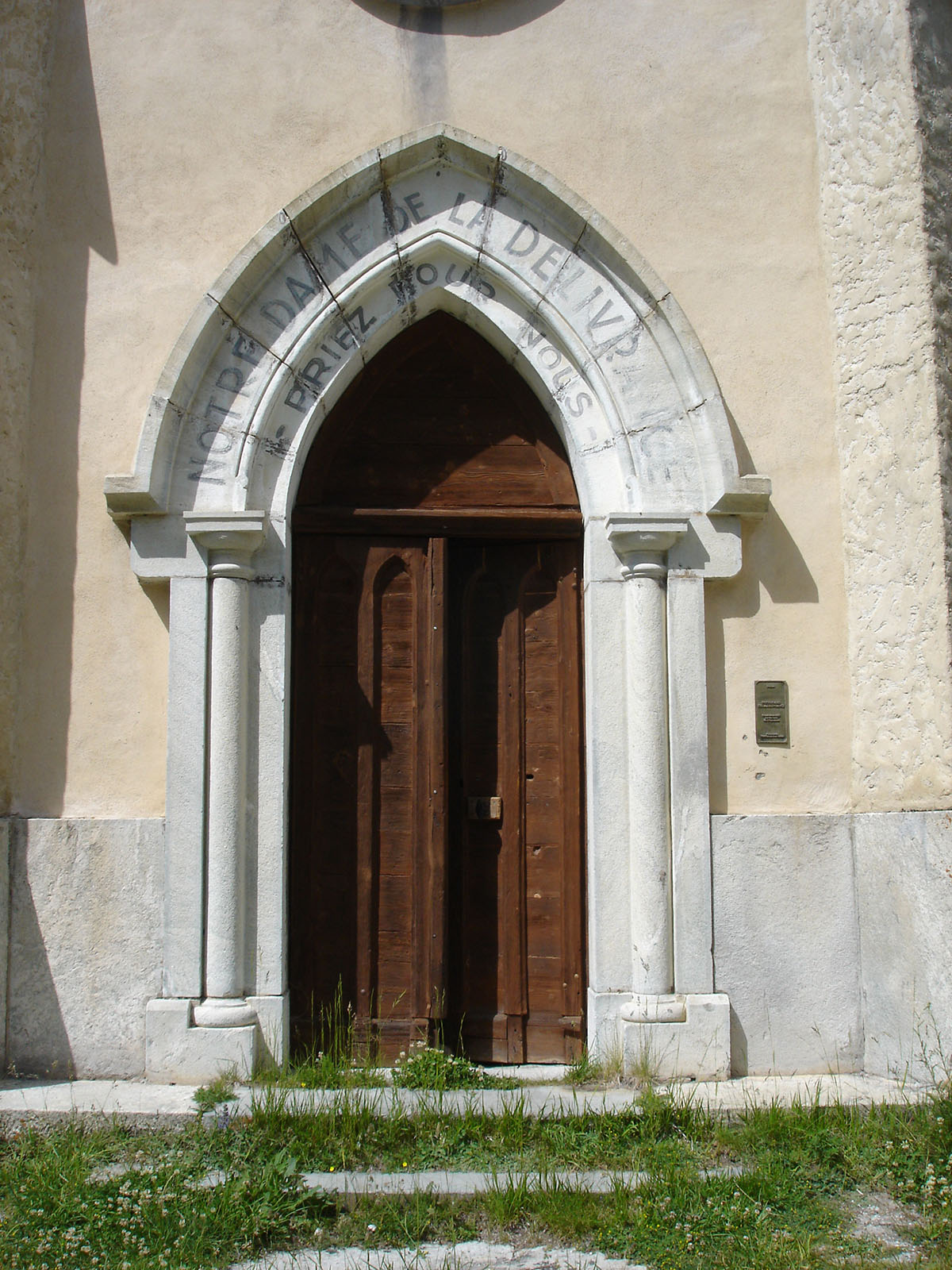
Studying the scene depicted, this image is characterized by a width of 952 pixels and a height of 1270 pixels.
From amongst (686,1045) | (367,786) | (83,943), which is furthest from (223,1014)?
(686,1045)

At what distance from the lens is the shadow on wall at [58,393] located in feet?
15.0

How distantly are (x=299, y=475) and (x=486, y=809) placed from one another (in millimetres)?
1722

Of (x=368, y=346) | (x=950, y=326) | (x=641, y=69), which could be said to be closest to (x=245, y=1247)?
(x=368, y=346)

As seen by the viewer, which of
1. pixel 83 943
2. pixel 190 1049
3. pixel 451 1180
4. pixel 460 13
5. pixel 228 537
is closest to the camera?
pixel 451 1180

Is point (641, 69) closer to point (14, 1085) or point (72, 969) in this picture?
point (72, 969)

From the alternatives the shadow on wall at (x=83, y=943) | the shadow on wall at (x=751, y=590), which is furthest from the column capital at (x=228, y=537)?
the shadow on wall at (x=751, y=590)

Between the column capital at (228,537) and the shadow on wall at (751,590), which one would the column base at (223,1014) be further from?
the shadow on wall at (751,590)

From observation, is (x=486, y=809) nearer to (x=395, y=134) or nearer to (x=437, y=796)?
(x=437, y=796)

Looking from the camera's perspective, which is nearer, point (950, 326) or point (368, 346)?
point (950, 326)

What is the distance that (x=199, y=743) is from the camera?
443 centimetres

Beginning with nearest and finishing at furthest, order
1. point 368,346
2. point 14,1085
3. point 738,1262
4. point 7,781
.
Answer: point 738,1262
point 14,1085
point 7,781
point 368,346

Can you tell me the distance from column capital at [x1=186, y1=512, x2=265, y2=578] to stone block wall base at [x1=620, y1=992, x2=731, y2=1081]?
2481mm

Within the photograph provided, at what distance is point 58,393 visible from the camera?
474 cm

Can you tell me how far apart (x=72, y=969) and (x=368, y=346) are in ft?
9.66
